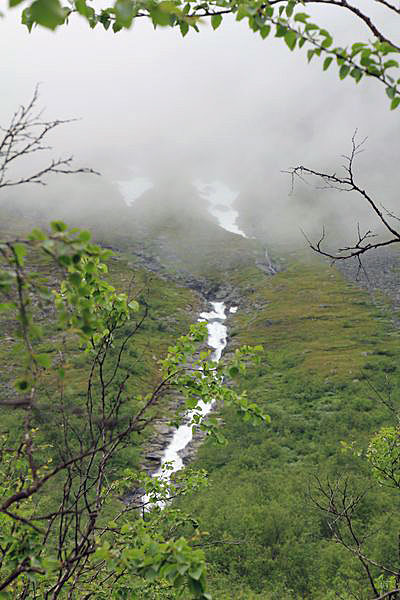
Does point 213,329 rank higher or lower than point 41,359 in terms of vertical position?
lower

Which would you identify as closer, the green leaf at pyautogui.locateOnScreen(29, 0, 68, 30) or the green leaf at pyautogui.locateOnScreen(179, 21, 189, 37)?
the green leaf at pyautogui.locateOnScreen(29, 0, 68, 30)

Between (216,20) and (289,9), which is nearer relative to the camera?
(289,9)

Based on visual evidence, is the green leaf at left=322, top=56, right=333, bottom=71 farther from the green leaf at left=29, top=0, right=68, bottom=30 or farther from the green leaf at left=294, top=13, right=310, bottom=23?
the green leaf at left=29, top=0, right=68, bottom=30

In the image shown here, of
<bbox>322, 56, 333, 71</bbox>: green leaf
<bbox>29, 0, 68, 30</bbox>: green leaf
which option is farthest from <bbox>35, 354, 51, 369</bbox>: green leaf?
<bbox>322, 56, 333, 71</bbox>: green leaf

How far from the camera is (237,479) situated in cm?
2067

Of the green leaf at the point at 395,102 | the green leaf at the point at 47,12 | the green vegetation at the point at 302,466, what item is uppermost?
the green leaf at the point at 395,102

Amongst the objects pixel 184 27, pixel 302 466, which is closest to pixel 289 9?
pixel 184 27

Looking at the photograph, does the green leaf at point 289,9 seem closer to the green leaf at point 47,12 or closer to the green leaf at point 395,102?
the green leaf at point 395,102

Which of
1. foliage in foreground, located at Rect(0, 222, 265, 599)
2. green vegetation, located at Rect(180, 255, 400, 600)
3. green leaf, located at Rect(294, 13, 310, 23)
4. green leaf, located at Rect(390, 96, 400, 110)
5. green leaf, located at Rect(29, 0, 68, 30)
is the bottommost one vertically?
green vegetation, located at Rect(180, 255, 400, 600)

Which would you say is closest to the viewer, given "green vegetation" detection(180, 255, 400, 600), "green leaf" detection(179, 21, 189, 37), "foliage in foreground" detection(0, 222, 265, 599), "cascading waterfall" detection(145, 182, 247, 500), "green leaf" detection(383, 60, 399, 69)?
"foliage in foreground" detection(0, 222, 265, 599)

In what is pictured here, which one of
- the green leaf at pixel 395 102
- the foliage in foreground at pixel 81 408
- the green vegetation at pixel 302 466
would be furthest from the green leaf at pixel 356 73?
the green vegetation at pixel 302 466

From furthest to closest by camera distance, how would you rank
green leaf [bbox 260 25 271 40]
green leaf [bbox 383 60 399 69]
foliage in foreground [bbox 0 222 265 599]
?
1. green leaf [bbox 260 25 271 40]
2. green leaf [bbox 383 60 399 69]
3. foliage in foreground [bbox 0 222 265 599]

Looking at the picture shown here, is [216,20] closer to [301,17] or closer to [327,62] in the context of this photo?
[301,17]

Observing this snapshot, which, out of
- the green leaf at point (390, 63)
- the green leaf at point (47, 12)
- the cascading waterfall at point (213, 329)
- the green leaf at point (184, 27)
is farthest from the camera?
the cascading waterfall at point (213, 329)
